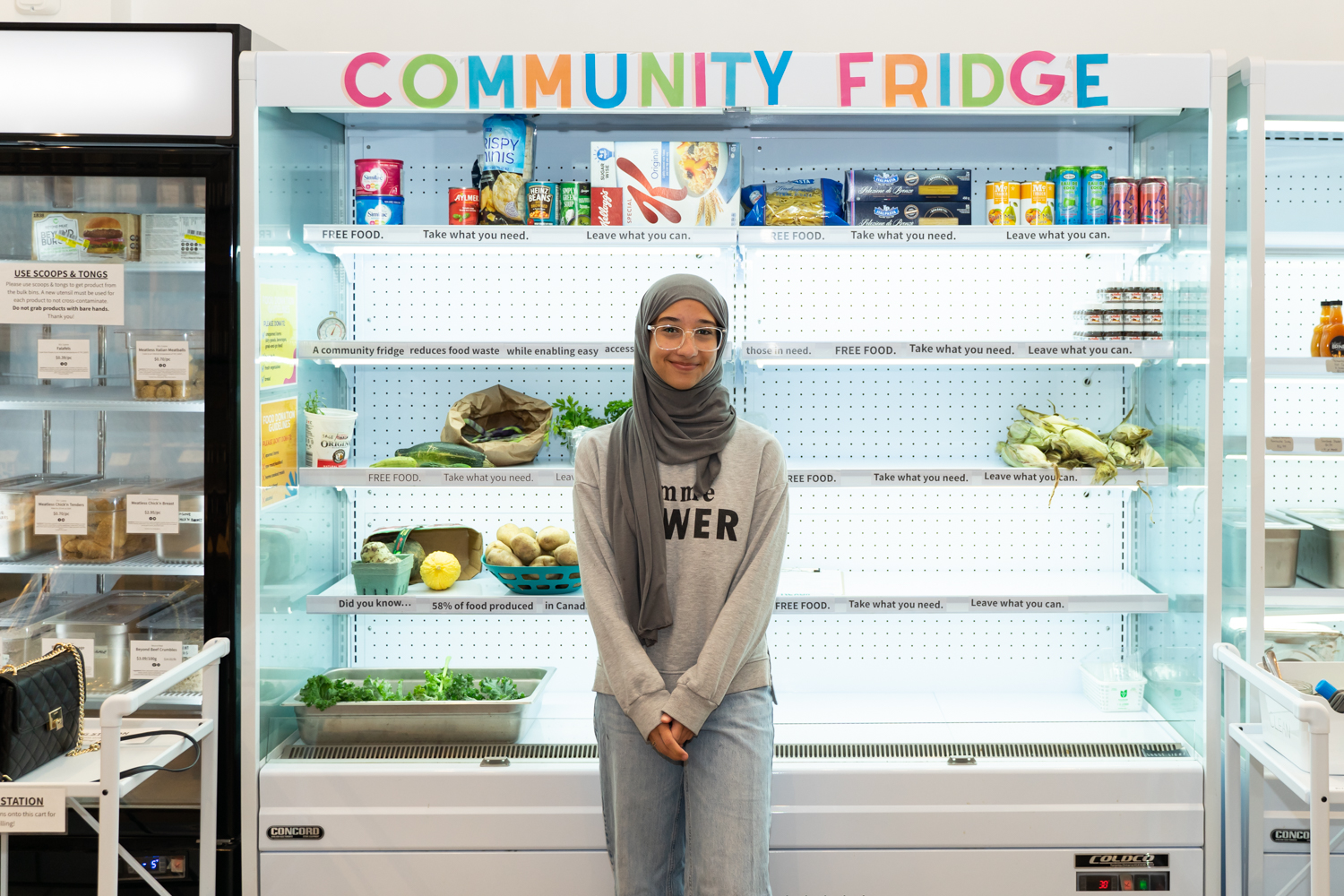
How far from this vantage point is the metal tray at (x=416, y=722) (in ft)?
9.31

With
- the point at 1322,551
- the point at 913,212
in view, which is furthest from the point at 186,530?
the point at 1322,551

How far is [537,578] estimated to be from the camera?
2.91 meters

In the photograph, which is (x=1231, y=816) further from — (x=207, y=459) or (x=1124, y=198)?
(x=207, y=459)

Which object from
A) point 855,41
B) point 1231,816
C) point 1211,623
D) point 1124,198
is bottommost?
point 1231,816

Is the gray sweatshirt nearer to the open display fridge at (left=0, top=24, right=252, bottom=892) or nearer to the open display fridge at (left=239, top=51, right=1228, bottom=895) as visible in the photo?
the open display fridge at (left=239, top=51, right=1228, bottom=895)

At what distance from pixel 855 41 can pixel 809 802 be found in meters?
2.61

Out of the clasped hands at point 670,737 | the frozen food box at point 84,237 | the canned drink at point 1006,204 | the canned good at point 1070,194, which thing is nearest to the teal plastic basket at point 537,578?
the clasped hands at point 670,737

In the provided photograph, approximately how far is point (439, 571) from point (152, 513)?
825 millimetres

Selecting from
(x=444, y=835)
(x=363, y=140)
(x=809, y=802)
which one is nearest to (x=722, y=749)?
(x=809, y=802)

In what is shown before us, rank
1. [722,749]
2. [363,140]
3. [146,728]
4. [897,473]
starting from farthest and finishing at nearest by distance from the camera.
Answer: [363,140], [897,473], [146,728], [722,749]

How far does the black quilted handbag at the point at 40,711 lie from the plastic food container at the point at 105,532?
1.42 ft

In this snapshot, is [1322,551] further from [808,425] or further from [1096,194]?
[808,425]

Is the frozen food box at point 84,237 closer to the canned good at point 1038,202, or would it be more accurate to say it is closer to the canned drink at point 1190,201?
the canned good at point 1038,202

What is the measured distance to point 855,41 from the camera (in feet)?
11.4
